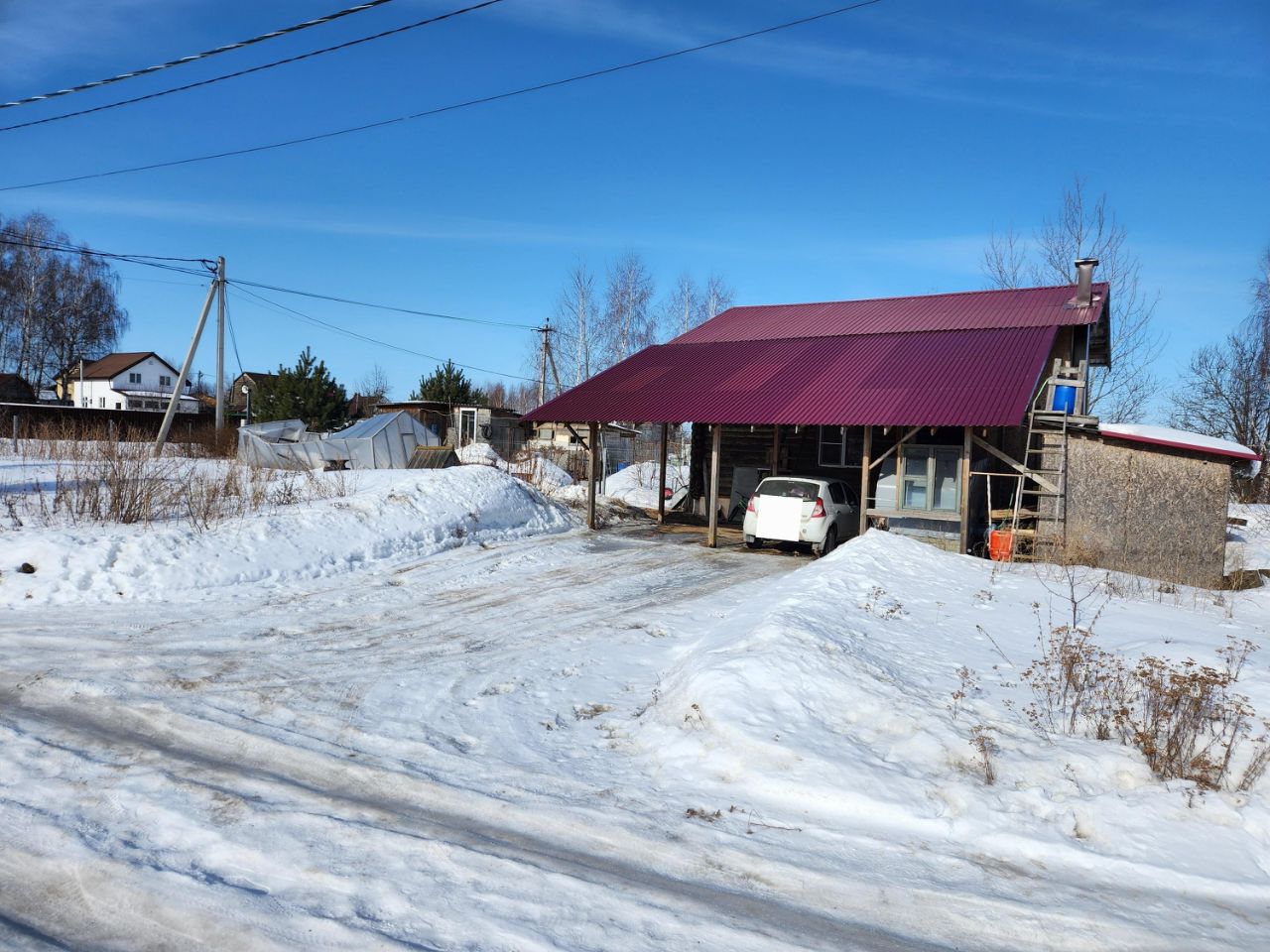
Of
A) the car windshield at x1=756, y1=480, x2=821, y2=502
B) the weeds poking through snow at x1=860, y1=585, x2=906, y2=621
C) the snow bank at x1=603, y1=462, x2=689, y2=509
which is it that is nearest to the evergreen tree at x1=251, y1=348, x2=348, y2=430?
the snow bank at x1=603, y1=462, x2=689, y2=509

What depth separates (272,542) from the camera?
12523 mm

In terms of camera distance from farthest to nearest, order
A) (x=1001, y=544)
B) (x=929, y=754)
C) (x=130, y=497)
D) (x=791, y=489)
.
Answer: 1. (x=791, y=489)
2. (x=1001, y=544)
3. (x=130, y=497)
4. (x=929, y=754)

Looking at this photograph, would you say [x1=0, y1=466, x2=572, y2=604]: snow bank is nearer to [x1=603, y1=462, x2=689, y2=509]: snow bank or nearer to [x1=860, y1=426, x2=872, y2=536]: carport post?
[x1=860, y1=426, x2=872, y2=536]: carport post

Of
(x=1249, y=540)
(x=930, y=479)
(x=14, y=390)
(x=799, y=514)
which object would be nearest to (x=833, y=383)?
(x=930, y=479)

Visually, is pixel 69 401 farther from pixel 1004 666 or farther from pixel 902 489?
pixel 1004 666

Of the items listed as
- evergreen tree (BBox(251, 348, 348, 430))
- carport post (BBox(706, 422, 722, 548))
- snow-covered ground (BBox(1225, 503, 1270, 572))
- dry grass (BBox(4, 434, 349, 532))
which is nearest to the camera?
dry grass (BBox(4, 434, 349, 532))

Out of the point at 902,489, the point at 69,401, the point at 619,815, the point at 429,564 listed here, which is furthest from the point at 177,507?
the point at 69,401

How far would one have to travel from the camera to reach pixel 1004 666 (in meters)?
7.73

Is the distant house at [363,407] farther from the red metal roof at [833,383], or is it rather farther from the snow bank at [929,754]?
the snow bank at [929,754]

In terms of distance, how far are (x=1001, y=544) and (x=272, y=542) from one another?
13267mm

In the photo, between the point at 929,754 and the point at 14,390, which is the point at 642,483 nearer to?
the point at 929,754

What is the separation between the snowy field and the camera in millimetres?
3764

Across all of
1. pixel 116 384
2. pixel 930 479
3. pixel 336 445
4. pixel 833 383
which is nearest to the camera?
pixel 930 479

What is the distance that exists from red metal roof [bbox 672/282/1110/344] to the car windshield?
6.45 m
